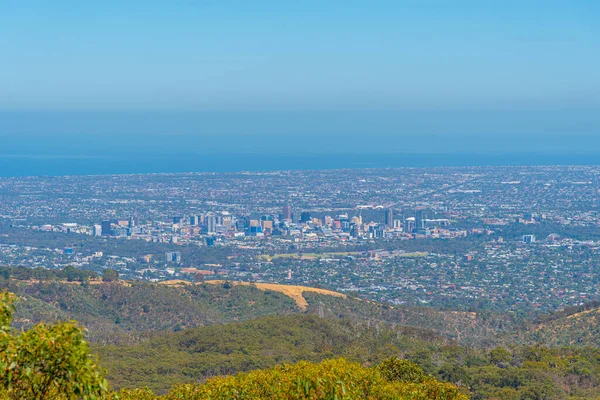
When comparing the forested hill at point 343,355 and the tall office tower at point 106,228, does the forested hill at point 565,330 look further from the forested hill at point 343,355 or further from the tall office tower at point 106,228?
the tall office tower at point 106,228

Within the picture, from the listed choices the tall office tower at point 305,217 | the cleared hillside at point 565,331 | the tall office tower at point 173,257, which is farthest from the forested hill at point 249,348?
the tall office tower at point 305,217

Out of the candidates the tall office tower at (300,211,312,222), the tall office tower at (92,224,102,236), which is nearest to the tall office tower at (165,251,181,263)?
the tall office tower at (92,224,102,236)

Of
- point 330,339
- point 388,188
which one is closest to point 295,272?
point 330,339

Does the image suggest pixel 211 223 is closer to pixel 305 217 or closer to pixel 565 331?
pixel 305 217

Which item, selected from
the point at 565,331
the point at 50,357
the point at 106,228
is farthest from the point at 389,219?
the point at 50,357

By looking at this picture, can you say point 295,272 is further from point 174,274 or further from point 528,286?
point 528,286
